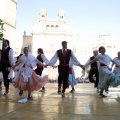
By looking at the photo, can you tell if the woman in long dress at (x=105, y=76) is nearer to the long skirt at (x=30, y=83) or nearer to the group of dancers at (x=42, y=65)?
the group of dancers at (x=42, y=65)

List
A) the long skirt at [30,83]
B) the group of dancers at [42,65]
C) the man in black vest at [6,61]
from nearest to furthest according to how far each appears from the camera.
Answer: the long skirt at [30,83] < the group of dancers at [42,65] < the man in black vest at [6,61]

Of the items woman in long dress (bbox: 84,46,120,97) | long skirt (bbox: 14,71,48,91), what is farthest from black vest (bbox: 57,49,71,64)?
long skirt (bbox: 14,71,48,91)

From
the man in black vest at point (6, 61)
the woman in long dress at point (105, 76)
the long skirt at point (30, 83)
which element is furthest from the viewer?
the man in black vest at point (6, 61)

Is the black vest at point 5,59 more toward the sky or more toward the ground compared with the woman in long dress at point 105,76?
more toward the sky

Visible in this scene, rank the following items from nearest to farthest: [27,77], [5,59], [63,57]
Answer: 1. [27,77]
2. [63,57]
3. [5,59]

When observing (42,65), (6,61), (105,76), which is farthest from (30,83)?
(105,76)

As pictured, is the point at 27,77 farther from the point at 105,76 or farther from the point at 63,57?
the point at 105,76

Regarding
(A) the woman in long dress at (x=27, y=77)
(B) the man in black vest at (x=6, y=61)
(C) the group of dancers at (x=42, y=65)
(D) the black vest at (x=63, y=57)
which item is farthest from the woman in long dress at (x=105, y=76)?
(B) the man in black vest at (x=6, y=61)

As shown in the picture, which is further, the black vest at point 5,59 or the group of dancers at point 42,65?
the black vest at point 5,59

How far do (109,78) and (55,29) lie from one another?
5514 centimetres

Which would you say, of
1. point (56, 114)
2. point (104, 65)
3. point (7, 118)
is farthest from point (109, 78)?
point (7, 118)

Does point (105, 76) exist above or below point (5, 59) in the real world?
below

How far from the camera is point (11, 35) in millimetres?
36562

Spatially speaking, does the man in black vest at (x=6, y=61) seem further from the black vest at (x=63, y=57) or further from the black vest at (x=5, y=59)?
the black vest at (x=63, y=57)
